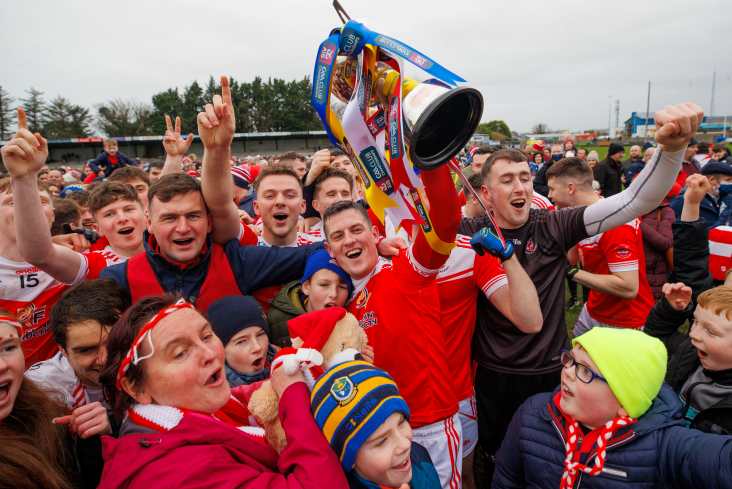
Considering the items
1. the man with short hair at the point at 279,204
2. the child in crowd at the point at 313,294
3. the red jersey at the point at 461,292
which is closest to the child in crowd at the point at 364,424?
the child in crowd at the point at 313,294

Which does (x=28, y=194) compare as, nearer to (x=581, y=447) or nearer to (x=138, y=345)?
(x=138, y=345)

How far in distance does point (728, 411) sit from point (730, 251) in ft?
9.12

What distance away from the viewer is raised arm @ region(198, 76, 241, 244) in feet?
6.88

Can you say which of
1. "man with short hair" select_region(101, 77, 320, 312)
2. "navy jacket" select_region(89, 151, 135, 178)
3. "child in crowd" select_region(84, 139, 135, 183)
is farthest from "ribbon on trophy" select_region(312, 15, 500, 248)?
"navy jacket" select_region(89, 151, 135, 178)

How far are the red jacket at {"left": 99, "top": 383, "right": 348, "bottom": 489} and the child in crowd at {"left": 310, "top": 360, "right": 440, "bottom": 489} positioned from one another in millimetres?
54

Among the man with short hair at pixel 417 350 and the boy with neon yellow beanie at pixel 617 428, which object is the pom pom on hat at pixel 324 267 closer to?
the man with short hair at pixel 417 350

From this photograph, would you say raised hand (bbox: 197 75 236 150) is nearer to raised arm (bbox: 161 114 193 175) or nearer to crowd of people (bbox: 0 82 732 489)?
crowd of people (bbox: 0 82 732 489)

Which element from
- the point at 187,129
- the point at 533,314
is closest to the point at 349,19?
the point at 533,314

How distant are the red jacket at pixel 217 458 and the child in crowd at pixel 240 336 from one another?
0.76 m

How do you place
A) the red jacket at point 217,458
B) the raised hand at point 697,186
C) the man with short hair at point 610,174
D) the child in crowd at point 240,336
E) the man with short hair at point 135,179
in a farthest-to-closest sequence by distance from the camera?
1. the man with short hair at point 610,174
2. the man with short hair at point 135,179
3. the raised hand at point 697,186
4. the child in crowd at point 240,336
5. the red jacket at point 217,458

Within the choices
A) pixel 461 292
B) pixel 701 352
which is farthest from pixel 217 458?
pixel 701 352

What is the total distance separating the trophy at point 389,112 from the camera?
1.24 meters

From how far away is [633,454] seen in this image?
1.60 m

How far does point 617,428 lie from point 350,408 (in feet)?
3.50
